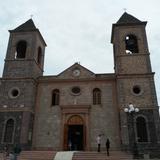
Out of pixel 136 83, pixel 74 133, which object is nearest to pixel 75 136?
pixel 74 133

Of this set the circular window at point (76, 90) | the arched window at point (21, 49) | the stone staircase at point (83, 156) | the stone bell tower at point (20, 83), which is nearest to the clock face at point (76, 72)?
the circular window at point (76, 90)

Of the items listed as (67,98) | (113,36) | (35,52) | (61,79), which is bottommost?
(67,98)

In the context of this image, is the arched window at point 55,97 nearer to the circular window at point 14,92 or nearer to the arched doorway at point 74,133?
the arched doorway at point 74,133

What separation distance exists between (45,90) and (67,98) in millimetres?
2722

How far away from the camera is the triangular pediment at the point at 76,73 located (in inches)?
1043

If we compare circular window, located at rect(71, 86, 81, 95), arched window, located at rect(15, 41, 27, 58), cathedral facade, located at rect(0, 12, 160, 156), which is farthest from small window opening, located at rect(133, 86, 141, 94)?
arched window, located at rect(15, 41, 27, 58)

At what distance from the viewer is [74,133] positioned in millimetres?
25250

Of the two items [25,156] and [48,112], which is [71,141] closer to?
[48,112]

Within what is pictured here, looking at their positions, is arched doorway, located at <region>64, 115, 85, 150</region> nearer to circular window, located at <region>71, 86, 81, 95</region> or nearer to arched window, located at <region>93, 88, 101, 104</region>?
arched window, located at <region>93, 88, 101, 104</region>

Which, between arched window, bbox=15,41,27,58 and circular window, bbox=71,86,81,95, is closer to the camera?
circular window, bbox=71,86,81,95

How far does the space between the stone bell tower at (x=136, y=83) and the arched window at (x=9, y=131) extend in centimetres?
1057

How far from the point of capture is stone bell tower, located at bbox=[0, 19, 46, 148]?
76.8 ft

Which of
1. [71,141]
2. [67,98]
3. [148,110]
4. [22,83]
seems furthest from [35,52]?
[148,110]

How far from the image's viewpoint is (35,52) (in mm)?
27734
